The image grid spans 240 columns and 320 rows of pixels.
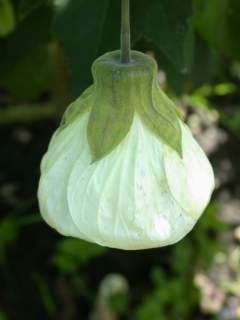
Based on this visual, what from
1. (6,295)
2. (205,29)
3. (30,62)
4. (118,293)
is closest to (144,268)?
(118,293)

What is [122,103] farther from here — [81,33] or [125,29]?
[81,33]

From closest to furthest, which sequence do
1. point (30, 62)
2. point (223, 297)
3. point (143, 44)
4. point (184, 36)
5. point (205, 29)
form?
point (184, 36) < point (143, 44) < point (205, 29) < point (30, 62) < point (223, 297)

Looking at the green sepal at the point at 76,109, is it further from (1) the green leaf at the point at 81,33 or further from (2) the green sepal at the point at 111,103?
(1) the green leaf at the point at 81,33

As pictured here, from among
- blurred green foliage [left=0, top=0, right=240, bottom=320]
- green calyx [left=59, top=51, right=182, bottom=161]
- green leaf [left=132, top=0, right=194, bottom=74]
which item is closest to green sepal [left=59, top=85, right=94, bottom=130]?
green calyx [left=59, top=51, right=182, bottom=161]

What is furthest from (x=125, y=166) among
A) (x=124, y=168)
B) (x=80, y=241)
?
(x=80, y=241)

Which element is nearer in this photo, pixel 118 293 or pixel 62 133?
pixel 62 133

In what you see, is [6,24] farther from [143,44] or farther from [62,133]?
[62,133]

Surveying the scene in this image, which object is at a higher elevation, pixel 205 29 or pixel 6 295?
pixel 205 29

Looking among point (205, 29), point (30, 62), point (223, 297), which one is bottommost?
point (223, 297)
